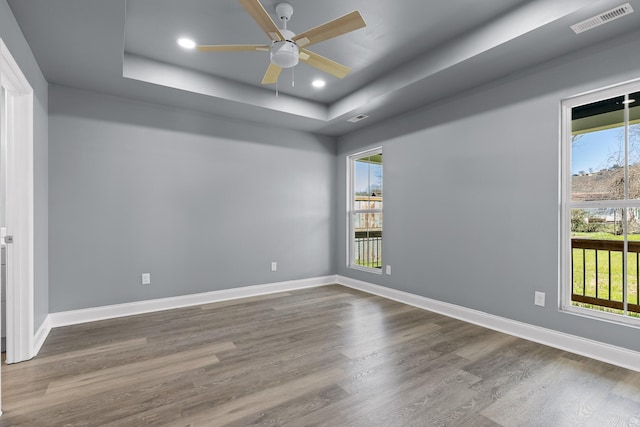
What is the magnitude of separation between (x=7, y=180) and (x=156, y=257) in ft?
5.34

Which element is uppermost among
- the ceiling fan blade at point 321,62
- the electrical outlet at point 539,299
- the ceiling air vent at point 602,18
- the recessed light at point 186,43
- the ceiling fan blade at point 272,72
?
the recessed light at point 186,43

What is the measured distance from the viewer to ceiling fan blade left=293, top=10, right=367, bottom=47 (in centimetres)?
207

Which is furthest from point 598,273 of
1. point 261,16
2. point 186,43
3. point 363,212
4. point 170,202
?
point 170,202

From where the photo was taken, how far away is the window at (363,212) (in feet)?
16.6

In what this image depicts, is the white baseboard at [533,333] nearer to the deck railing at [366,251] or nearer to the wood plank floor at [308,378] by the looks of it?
the wood plank floor at [308,378]

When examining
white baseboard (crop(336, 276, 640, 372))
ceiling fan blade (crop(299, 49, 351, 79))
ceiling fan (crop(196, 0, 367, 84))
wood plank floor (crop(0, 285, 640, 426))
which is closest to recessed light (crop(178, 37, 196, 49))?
ceiling fan (crop(196, 0, 367, 84))

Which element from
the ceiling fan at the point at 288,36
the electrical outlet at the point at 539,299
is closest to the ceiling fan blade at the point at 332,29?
the ceiling fan at the point at 288,36

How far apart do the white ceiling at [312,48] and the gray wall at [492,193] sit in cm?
20

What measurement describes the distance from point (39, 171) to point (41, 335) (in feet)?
4.82

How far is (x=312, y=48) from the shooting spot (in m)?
3.08

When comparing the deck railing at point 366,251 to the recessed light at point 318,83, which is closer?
the recessed light at point 318,83

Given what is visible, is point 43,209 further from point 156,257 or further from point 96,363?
point 96,363

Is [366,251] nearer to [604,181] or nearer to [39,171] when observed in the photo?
[604,181]

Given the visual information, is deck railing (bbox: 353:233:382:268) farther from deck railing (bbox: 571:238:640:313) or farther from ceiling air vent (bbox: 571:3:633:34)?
ceiling air vent (bbox: 571:3:633:34)
